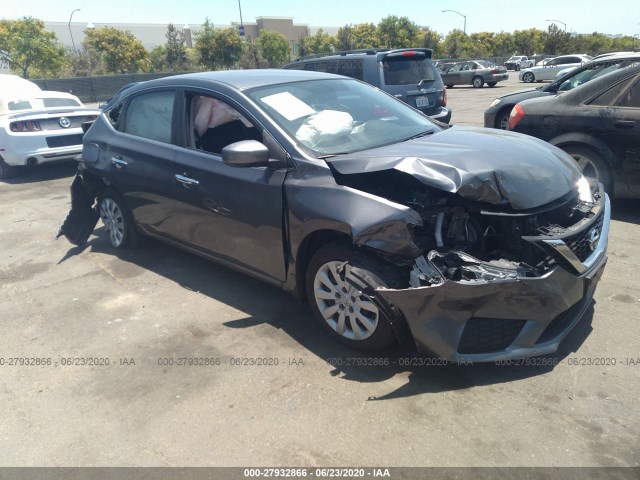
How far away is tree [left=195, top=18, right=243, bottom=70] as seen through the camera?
4816cm

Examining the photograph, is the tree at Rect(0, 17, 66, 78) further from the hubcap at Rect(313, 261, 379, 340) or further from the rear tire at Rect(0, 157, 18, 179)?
the hubcap at Rect(313, 261, 379, 340)

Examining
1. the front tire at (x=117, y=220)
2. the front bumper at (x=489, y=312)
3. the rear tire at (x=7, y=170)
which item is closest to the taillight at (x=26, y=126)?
the rear tire at (x=7, y=170)

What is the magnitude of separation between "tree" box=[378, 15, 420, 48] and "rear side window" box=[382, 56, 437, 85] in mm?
61360

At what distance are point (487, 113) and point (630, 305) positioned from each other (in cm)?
544

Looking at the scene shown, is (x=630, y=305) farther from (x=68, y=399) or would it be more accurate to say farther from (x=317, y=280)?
(x=68, y=399)

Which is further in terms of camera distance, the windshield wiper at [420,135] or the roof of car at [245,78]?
the roof of car at [245,78]

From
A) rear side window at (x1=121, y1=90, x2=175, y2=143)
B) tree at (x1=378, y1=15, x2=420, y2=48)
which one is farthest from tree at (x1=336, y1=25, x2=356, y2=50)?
rear side window at (x1=121, y1=90, x2=175, y2=143)

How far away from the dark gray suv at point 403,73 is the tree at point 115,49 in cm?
4627

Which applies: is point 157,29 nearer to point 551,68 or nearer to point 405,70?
point 551,68

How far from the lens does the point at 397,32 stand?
219ft

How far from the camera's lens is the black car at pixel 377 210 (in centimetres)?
281

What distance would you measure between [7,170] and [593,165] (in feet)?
31.0

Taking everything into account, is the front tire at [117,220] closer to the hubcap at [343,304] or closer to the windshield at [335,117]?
the windshield at [335,117]

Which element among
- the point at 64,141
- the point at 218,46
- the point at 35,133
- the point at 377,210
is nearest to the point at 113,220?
the point at 377,210
